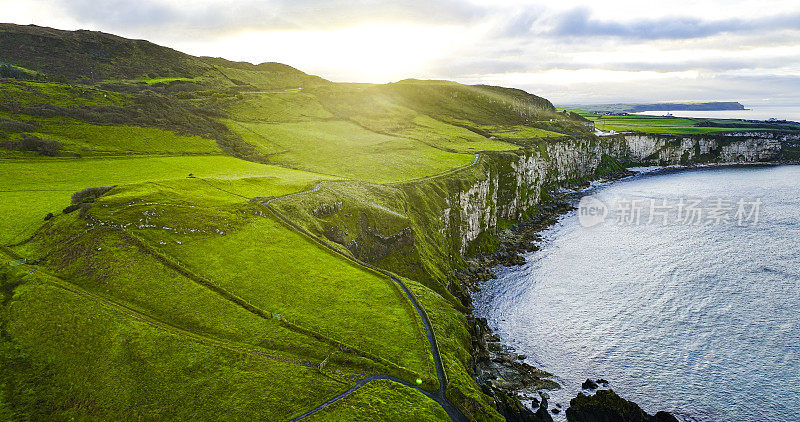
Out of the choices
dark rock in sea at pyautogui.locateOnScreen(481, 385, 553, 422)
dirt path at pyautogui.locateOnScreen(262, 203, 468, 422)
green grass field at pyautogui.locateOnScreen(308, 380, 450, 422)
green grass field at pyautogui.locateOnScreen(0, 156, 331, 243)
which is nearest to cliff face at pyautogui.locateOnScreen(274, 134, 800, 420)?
dirt path at pyautogui.locateOnScreen(262, 203, 468, 422)

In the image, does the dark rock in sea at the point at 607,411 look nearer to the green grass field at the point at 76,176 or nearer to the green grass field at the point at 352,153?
the green grass field at the point at 76,176

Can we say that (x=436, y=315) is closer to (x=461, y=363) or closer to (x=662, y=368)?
(x=461, y=363)

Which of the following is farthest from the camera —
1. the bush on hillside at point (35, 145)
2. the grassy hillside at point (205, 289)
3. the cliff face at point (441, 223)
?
the bush on hillside at point (35, 145)

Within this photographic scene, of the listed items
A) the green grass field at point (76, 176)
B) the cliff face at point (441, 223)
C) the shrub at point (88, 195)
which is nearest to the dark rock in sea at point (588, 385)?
the cliff face at point (441, 223)

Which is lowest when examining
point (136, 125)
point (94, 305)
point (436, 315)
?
point (436, 315)

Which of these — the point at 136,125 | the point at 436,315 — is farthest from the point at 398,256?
the point at 136,125
